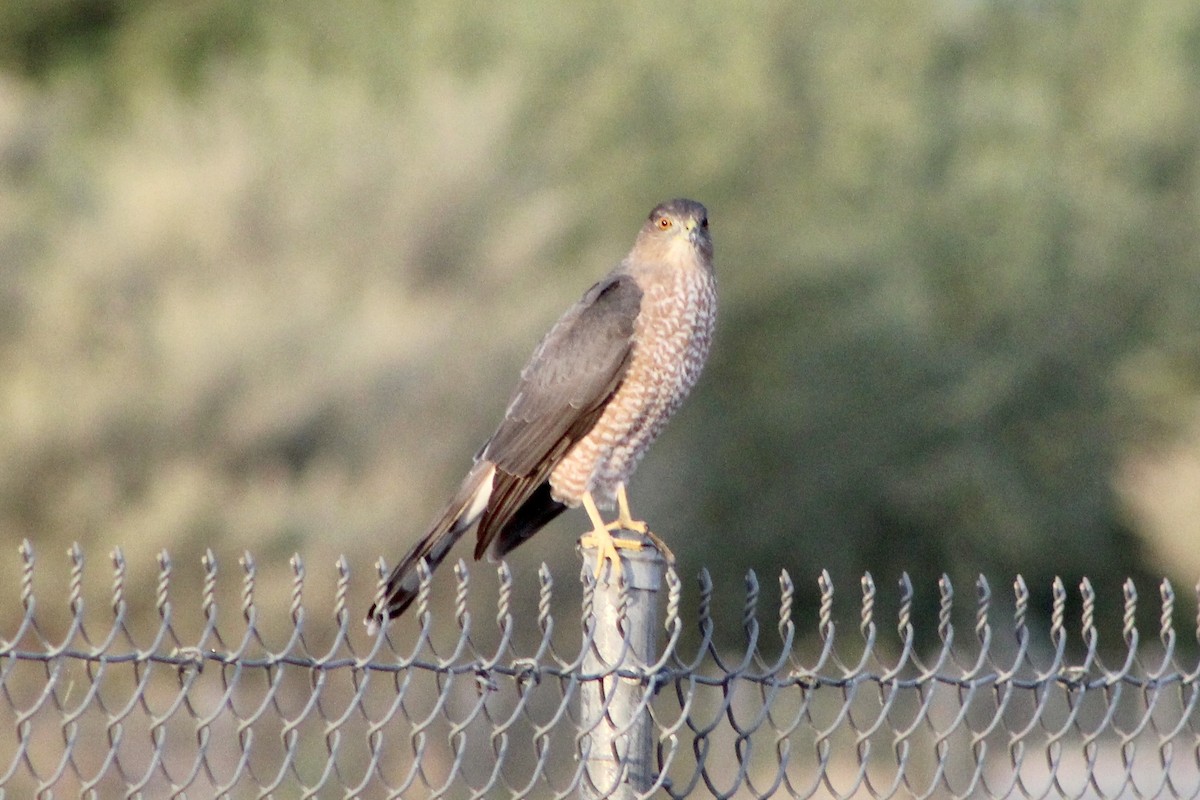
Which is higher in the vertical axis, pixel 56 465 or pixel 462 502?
pixel 462 502

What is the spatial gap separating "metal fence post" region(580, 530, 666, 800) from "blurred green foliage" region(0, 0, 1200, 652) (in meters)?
9.17

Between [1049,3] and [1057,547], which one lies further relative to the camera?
[1049,3]

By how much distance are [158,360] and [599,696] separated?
9.57 m

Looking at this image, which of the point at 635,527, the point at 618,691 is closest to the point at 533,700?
the point at 635,527

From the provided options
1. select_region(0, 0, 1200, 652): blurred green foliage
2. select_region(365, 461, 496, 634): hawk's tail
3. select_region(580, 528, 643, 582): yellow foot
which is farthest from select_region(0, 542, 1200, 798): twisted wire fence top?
select_region(0, 0, 1200, 652): blurred green foliage

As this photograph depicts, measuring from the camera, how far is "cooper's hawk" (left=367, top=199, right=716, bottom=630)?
4.47 m

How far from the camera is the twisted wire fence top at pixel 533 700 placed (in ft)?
8.80

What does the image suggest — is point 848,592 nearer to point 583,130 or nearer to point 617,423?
point 583,130

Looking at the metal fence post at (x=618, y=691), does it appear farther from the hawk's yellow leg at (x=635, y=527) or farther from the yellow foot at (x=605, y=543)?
the hawk's yellow leg at (x=635, y=527)

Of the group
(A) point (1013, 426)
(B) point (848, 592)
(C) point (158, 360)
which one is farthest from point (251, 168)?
(A) point (1013, 426)

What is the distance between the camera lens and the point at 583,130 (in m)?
16.8

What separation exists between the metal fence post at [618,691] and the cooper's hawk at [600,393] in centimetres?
142

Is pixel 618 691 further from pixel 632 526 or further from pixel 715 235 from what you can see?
pixel 715 235

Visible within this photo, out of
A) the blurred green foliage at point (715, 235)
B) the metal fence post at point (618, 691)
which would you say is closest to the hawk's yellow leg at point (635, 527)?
the metal fence post at point (618, 691)
